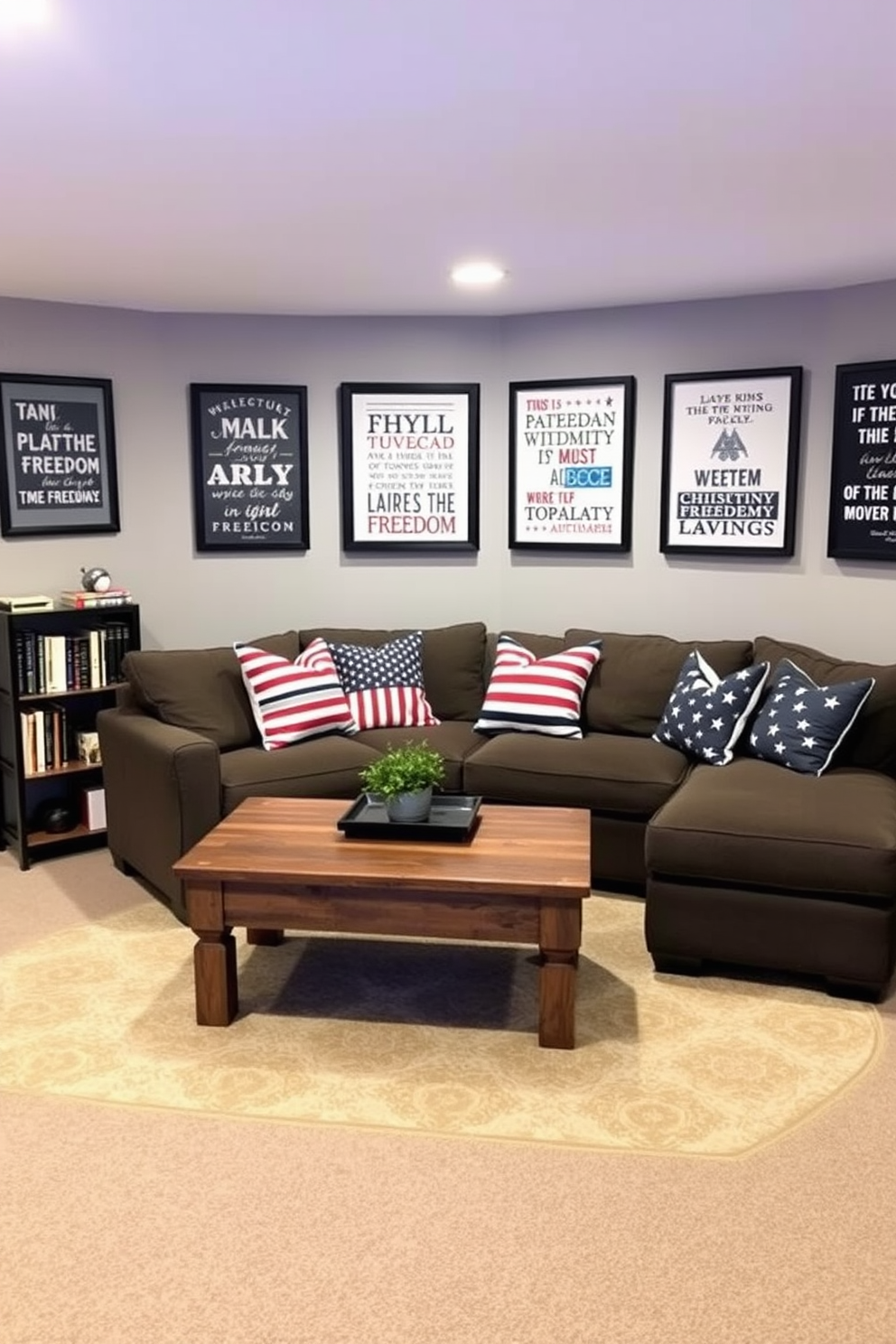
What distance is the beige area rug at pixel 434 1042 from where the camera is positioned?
266 centimetres

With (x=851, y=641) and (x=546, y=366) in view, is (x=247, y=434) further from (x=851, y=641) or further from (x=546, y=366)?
(x=851, y=641)

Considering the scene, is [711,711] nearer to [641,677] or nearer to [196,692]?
[641,677]

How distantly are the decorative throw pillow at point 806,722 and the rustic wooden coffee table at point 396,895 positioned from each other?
104 cm

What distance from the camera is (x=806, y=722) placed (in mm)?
3805

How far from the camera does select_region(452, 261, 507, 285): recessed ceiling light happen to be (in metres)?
3.84

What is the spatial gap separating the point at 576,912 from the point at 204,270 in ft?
8.63

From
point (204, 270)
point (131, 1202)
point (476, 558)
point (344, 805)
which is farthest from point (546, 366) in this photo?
point (131, 1202)

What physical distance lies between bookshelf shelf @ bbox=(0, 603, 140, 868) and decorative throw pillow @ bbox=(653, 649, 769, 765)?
88.6 inches

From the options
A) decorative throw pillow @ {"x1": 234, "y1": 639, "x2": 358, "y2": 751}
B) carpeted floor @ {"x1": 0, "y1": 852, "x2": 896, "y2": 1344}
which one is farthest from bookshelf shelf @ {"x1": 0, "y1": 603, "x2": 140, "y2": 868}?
carpeted floor @ {"x1": 0, "y1": 852, "x2": 896, "y2": 1344}

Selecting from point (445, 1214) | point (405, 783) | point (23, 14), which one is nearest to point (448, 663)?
point (405, 783)

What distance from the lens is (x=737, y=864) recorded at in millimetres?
3248

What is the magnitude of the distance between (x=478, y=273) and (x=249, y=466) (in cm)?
154

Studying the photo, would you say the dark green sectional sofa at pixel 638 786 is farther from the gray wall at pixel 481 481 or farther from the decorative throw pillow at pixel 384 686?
the gray wall at pixel 481 481

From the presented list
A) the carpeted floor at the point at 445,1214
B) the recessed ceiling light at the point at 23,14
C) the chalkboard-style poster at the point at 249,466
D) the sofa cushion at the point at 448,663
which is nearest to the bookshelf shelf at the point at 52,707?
the chalkboard-style poster at the point at 249,466
